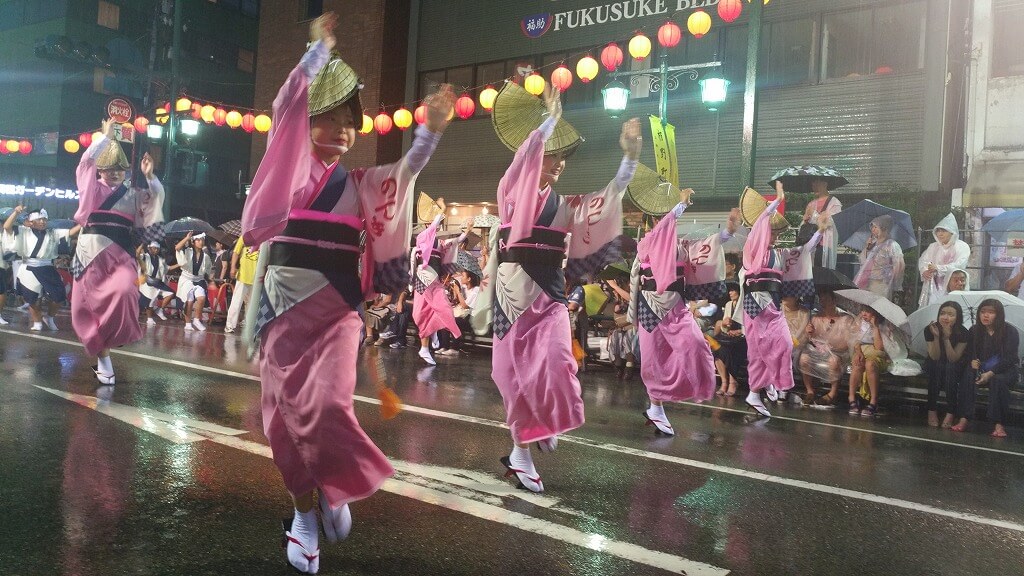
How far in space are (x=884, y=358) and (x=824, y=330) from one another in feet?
2.64

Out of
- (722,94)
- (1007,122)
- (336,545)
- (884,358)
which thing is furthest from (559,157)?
(1007,122)

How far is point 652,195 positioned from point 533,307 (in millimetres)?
2920

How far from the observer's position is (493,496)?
14.4 ft

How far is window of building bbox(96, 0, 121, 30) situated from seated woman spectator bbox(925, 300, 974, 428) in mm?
36929

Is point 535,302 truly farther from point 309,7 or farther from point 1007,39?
point 309,7

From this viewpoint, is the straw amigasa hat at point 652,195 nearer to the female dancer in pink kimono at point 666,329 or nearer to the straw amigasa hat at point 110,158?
the female dancer in pink kimono at point 666,329

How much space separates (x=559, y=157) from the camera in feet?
17.0

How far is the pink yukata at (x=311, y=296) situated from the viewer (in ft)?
10.8

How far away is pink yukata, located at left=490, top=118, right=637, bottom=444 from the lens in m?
4.84

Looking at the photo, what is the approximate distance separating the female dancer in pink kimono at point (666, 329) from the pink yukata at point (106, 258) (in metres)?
4.67

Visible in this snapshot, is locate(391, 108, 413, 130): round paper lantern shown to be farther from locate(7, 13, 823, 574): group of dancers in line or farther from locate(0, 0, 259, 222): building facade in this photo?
locate(0, 0, 259, 222): building facade

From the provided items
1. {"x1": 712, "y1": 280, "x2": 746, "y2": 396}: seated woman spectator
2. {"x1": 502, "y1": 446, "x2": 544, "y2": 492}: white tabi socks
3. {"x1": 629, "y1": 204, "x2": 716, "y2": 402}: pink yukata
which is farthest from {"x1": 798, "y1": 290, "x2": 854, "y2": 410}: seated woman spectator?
{"x1": 502, "y1": 446, "x2": 544, "y2": 492}: white tabi socks

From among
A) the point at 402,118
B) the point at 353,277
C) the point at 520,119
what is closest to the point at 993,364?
the point at 520,119

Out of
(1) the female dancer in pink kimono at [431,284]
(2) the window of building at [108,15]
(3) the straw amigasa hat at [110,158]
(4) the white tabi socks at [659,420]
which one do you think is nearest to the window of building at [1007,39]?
(1) the female dancer in pink kimono at [431,284]
